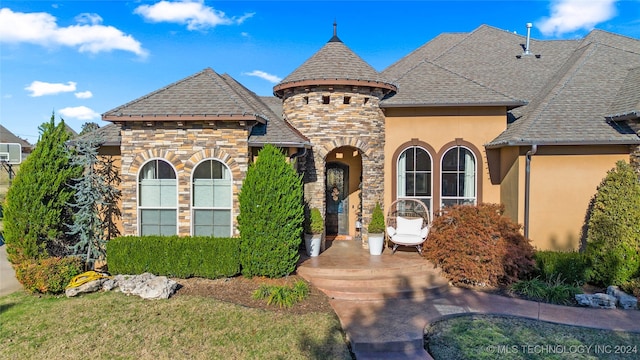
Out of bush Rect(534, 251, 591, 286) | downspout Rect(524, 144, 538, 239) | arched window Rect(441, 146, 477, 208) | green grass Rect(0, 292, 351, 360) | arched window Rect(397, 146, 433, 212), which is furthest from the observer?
arched window Rect(397, 146, 433, 212)

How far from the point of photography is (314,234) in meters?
10.0

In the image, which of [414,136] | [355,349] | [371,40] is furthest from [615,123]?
[371,40]

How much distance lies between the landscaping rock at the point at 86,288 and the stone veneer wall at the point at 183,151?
208 centimetres

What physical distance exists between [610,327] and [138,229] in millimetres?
10660

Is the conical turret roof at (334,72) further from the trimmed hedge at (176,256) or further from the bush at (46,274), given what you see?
the bush at (46,274)

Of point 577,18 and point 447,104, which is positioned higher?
point 577,18

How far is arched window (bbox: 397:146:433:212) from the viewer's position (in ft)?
37.1

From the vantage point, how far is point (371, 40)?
2339 centimetres

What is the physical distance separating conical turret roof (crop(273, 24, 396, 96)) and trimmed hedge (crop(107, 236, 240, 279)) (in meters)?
5.05

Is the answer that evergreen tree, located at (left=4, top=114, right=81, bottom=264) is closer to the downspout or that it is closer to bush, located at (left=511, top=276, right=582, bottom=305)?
bush, located at (left=511, top=276, right=582, bottom=305)

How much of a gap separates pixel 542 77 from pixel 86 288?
15.4 meters

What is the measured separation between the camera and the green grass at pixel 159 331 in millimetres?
5648

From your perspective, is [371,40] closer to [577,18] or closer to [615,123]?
[577,18]

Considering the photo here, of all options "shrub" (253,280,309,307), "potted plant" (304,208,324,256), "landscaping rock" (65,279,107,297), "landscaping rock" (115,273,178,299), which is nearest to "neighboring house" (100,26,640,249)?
"potted plant" (304,208,324,256)
